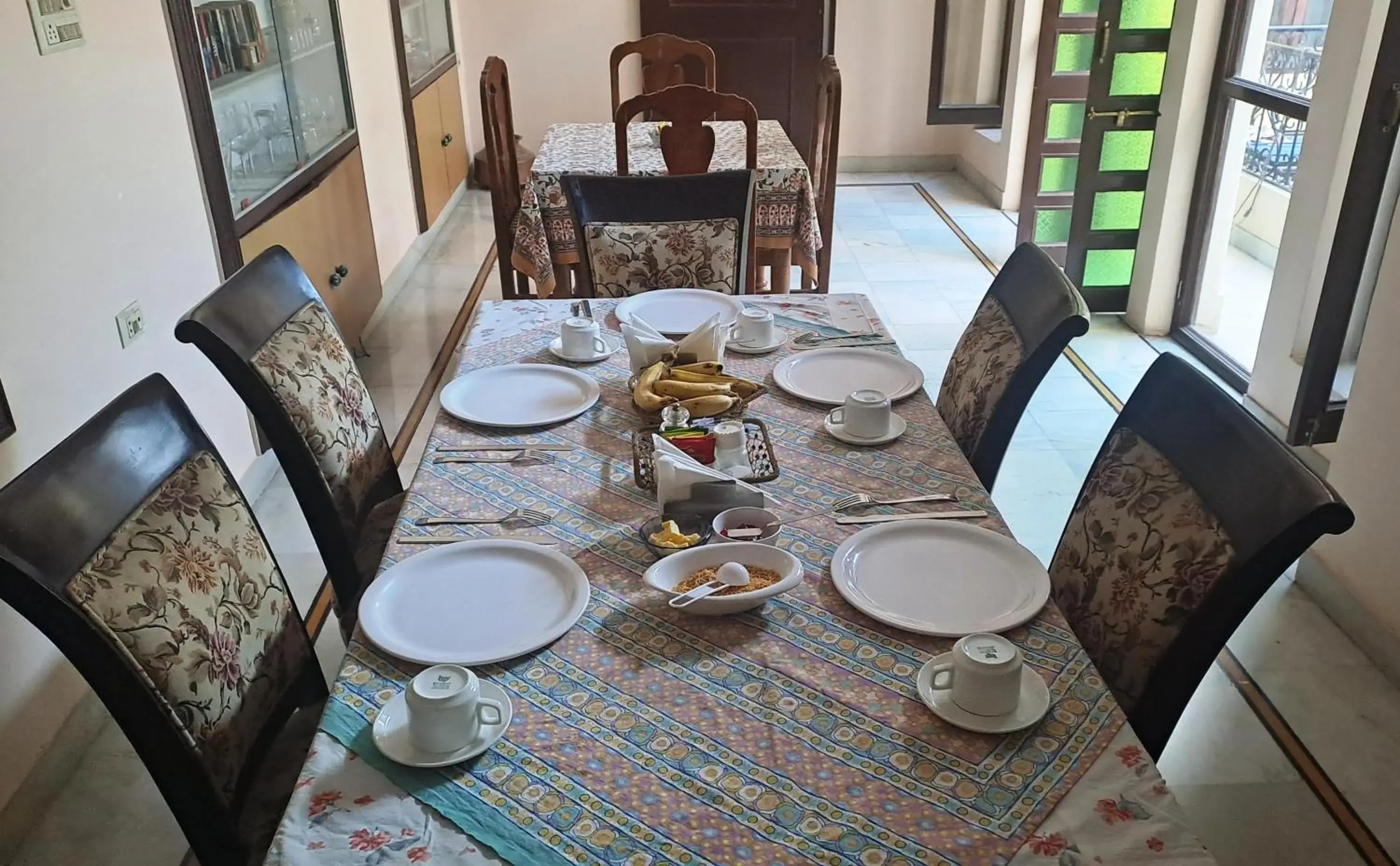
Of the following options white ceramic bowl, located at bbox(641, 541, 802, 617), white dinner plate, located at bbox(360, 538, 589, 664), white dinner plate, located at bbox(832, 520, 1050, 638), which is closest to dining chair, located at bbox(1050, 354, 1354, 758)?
white dinner plate, located at bbox(832, 520, 1050, 638)

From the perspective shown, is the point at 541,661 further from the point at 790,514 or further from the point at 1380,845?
the point at 1380,845

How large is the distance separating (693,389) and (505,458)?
323 millimetres

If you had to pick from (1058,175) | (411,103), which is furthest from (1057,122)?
(411,103)

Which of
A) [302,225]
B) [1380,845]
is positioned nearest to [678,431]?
[1380,845]

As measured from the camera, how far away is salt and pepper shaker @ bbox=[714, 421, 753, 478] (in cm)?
152

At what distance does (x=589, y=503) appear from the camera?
145 cm

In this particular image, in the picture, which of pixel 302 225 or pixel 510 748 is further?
pixel 302 225

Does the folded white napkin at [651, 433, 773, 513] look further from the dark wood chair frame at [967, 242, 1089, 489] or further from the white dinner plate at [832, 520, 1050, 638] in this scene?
the dark wood chair frame at [967, 242, 1089, 489]

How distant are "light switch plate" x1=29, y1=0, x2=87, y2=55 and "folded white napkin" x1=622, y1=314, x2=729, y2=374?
1205mm

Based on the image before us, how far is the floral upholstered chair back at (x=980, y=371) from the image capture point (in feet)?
5.69

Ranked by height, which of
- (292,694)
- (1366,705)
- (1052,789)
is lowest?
(1366,705)

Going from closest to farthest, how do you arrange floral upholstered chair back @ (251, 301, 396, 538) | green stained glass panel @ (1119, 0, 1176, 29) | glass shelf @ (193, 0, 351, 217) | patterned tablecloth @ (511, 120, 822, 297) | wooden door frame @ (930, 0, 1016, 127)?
floral upholstered chair back @ (251, 301, 396, 538) → glass shelf @ (193, 0, 351, 217) → patterned tablecloth @ (511, 120, 822, 297) → green stained glass panel @ (1119, 0, 1176, 29) → wooden door frame @ (930, 0, 1016, 127)

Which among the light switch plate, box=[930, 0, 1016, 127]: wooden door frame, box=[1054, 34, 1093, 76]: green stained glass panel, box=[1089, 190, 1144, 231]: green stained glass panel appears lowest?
box=[1089, 190, 1144, 231]: green stained glass panel

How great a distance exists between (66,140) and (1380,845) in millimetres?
2648
